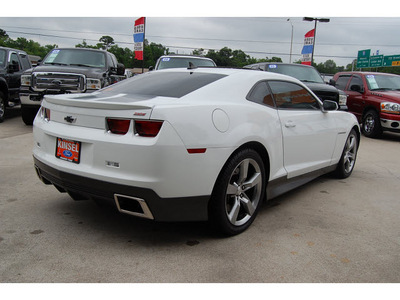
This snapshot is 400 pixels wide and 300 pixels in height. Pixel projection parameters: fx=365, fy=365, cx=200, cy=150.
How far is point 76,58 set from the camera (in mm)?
9344

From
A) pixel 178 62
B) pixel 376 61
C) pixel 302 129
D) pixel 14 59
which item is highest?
pixel 376 61

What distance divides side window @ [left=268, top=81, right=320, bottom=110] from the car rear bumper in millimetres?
1553

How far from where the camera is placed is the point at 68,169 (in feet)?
9.56

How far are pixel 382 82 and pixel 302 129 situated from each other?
8.11 meters

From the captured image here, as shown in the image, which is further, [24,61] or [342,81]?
[342,81]

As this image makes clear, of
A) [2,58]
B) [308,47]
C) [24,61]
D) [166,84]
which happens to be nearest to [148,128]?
[166,84]

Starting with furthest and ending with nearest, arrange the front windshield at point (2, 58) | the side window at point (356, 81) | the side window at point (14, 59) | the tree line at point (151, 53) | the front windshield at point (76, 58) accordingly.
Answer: the tree line at point (151, 53), the side window at point (356, 81), the side window at point (14, 59), the front windshield at point (2, 58), the front windshield at point (76, 58)

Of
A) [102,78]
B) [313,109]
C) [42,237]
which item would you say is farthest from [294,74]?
[42,237]

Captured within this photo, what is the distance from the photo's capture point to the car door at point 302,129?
381 cm

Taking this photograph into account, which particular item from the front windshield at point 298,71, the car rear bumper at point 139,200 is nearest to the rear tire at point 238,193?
the car rear bumper at point 139,200

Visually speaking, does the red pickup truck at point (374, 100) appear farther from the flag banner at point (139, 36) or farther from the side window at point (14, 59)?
the side window at point (14, 59)

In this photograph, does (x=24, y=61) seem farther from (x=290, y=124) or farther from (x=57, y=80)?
(x=290, y=124)

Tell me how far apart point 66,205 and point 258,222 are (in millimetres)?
1994

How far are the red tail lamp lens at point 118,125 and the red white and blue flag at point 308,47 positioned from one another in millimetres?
22894
